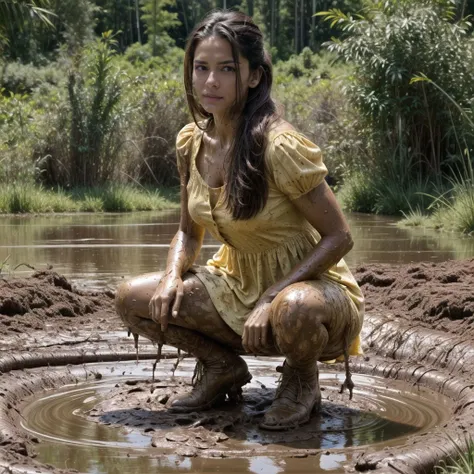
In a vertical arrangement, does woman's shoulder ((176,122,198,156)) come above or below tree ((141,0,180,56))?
below

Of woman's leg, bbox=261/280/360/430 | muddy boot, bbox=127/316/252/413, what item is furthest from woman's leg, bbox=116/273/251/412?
woman's leg, bbox=261/280/360/430

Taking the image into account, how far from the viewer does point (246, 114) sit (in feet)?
13.2

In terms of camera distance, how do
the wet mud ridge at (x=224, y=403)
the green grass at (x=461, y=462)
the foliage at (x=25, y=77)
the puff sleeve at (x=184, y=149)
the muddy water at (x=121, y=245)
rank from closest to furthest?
the green grass at (x=461, y=462) < the wet mud ridge at (x=224, y=403) < the puff sleeve at (x=184, y=149) < the muddy water at (x=121, y=245) < the foliage at (x=25, y=77)

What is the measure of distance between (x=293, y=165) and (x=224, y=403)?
100 centimetres

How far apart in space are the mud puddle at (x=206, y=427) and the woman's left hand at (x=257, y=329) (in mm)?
301

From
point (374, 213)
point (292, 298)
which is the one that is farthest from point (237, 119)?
point (374, 213)

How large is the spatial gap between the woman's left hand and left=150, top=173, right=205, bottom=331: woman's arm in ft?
1.03

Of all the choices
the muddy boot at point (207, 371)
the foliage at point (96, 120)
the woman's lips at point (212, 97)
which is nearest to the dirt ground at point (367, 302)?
the muddy boot at point (207, 371)

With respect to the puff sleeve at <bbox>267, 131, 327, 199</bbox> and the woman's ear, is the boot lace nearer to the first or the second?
the puff sleeve at <bbox>267, 131, 327, 199</bbox>

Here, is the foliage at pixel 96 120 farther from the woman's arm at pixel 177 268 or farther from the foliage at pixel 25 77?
the foliage at pixel 25 77

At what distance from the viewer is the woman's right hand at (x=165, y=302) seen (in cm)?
392

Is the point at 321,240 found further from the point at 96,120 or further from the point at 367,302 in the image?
the point at 96,120

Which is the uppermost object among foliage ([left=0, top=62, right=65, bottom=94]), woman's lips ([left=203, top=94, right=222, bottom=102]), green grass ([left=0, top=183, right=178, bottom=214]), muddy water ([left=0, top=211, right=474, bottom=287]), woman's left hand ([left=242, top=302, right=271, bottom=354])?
woman's lips ([left=203, top=94, right=222, bottom=102])

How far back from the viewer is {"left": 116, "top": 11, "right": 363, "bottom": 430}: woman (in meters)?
3.79
